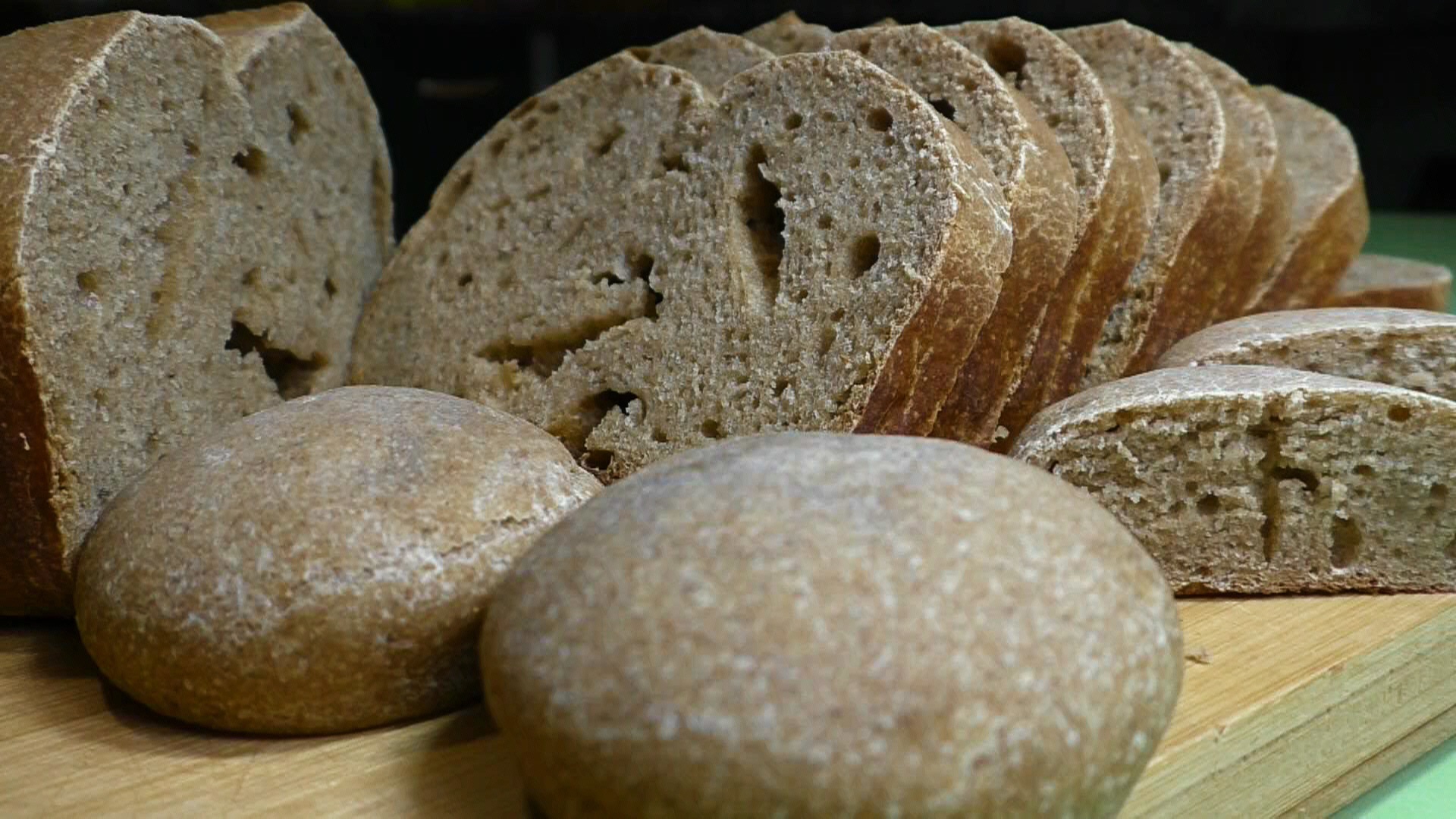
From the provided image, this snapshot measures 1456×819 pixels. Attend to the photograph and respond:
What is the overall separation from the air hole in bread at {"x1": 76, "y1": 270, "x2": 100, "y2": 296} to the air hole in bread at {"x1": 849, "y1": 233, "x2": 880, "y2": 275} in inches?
57.7

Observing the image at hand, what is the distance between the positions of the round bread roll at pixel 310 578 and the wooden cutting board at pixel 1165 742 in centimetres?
8

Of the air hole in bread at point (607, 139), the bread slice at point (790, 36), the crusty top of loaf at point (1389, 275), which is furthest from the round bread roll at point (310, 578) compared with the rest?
the crusty top of loaf at point (1389, 275)

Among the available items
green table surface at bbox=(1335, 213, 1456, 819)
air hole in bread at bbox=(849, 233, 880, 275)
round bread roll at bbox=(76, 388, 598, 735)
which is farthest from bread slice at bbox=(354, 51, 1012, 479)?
→ green table surface at bbox=(1335, 213, 1456, 819)

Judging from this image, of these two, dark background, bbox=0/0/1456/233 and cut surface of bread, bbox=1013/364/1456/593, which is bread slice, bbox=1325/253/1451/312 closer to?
cut surface of bread, bbox=1013/364/1456/593

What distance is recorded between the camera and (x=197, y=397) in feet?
8.79

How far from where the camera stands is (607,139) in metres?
3.09

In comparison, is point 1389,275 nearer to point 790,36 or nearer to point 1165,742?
point 790,36

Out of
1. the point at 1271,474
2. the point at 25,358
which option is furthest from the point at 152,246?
the point at 1271,474

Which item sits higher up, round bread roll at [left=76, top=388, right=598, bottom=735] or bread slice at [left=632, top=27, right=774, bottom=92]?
bread slice at [left=632, top=27, right=774, bottom=92]

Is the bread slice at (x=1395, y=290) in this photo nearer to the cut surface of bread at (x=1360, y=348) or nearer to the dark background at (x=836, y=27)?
the cut surface of bread at (x=1360, y=348)

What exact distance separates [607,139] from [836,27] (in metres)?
2.76

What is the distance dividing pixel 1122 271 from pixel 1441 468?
947 millimetres

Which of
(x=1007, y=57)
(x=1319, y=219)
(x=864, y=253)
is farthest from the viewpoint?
(x=1319, y=219)

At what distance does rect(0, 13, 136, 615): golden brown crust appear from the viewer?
87.0 inches
